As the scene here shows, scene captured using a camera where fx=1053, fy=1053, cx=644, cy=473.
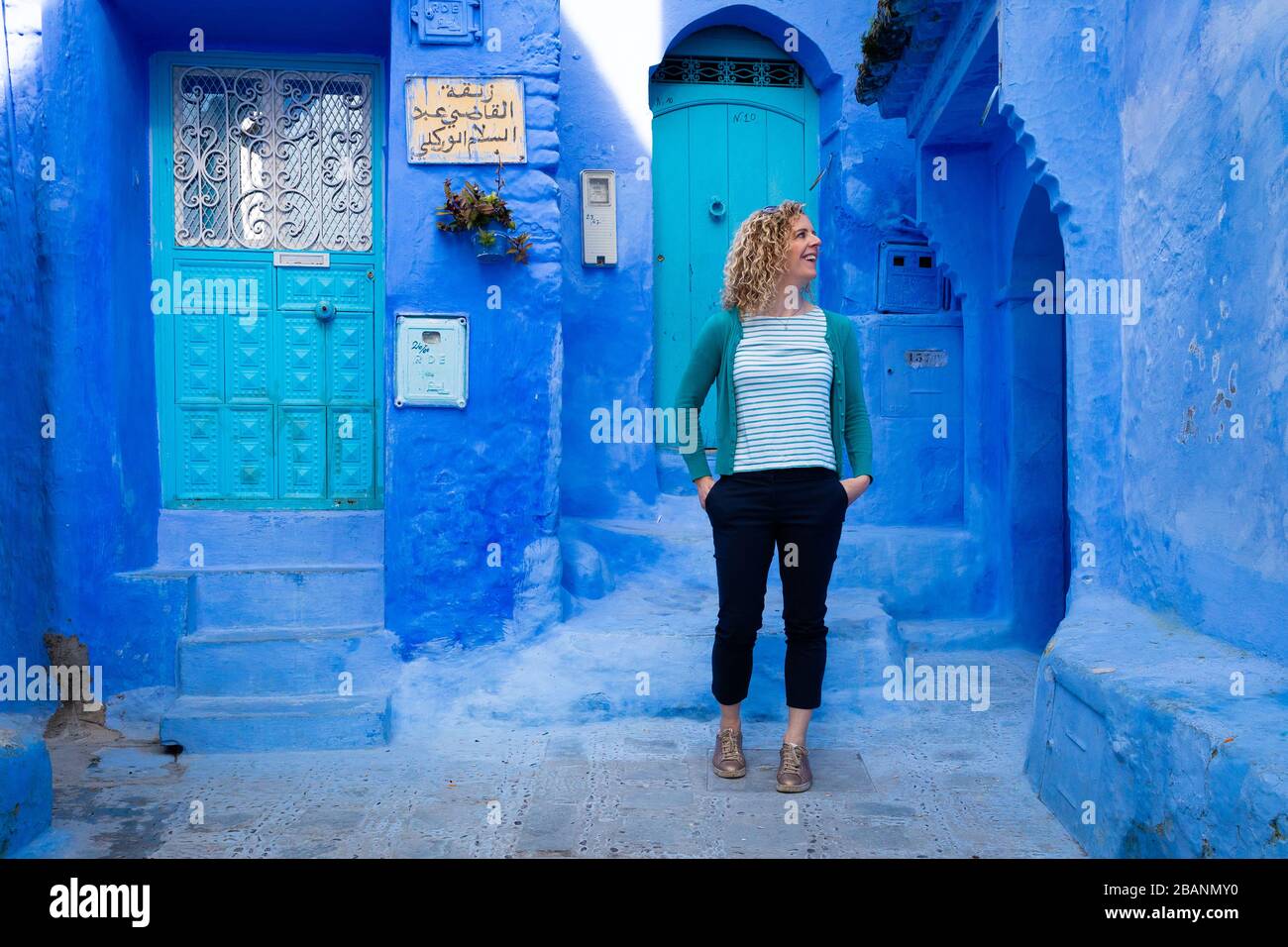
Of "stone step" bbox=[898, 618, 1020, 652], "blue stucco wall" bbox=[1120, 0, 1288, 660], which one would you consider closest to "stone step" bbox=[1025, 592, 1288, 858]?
"blue stucco wall" bbox=[1120, 0, 1288, 660]

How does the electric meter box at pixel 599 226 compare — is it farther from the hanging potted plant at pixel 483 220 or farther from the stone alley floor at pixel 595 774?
the stone alley floor at pixel 595 774

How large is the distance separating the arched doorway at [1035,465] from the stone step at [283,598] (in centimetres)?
338

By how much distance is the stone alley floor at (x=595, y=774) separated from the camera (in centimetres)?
315

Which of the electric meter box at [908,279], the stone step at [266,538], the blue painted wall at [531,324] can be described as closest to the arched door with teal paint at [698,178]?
the electric meter box at [908,279]

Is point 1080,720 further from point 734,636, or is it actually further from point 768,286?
point 768,286

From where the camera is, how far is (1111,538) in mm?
4129

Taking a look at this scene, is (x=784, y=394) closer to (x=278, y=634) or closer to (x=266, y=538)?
(x=278, y=634)

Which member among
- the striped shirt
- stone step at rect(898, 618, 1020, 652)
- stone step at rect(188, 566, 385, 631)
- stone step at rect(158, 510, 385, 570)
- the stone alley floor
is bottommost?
the stone alley floor

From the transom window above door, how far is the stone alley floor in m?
2.22

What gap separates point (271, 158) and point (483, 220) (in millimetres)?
1361

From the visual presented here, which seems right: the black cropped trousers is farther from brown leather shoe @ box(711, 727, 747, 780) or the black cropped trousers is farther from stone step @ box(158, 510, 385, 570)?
stone step @ box(158, 510, 385, 570)

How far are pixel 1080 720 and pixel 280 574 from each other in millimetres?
3264

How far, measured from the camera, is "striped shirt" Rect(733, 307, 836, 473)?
336 cm

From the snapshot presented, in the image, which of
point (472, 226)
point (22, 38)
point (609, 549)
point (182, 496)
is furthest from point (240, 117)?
point (609, 549)
